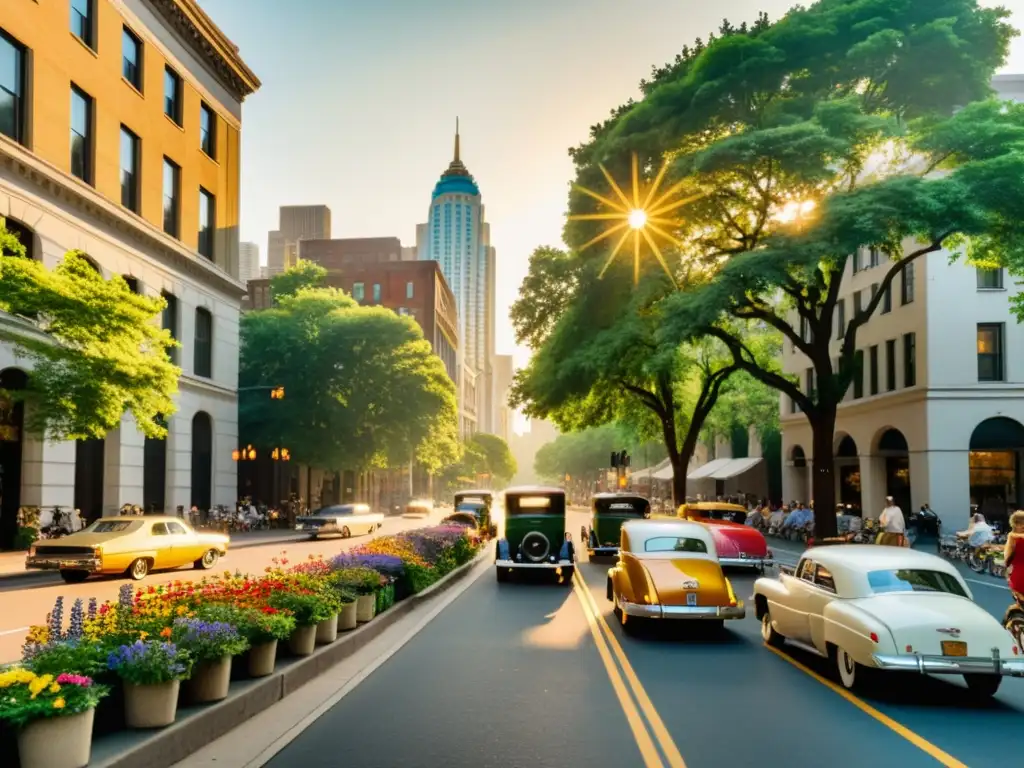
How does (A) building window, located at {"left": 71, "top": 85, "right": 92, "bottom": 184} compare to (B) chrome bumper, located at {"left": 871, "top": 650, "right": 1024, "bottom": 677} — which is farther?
(A) building window, located at {"left": 71, "top": 85, "right": 92, "bottom": 184}

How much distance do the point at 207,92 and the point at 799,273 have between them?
29.4 meters

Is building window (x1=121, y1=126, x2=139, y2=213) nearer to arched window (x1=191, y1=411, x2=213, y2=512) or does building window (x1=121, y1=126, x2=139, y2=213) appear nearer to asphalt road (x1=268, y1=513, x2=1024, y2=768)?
arched window (x1=191, y1=411, x2=213, y2=512)

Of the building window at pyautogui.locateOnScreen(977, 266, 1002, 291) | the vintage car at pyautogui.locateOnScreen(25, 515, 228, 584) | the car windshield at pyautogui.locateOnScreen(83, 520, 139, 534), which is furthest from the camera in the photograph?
the building window at pyautogui.locateOnScreen(977, 266, 1002, 291)

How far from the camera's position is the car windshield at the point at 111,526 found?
21422 mm

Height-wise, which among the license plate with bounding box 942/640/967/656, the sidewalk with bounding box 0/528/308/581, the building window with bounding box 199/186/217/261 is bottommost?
the sidewalk with bounding box 0/528/308/581

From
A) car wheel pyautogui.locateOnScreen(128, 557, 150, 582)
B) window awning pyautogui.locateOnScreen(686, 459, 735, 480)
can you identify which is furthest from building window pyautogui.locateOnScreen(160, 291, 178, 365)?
window awning pyautogui.locateOnScreen(686, 459, 735, 480)

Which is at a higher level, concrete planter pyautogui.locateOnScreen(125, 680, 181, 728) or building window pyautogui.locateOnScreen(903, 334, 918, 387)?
building window pyautogui.locateOnScreen(903, 334, 918, 387)

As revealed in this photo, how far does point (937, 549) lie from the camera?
30281mm

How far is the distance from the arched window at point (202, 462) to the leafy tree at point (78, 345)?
55.6ft

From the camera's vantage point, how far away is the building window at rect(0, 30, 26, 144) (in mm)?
26906

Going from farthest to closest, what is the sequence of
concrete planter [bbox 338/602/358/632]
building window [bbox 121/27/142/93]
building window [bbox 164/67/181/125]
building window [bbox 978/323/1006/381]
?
building window [bbox 164/67/181/125] < building window [bbox 978/323/1006/381] < building window [bbox 121/27/142/93] < concrete planter [bbox 338/602/358/632]

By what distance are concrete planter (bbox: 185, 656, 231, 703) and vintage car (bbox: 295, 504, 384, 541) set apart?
33.2 m

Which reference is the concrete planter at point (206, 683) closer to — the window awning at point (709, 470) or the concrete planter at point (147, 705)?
the concrete planter at point (147, 705)

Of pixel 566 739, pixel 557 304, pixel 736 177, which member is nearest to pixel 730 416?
pixel 557 304
